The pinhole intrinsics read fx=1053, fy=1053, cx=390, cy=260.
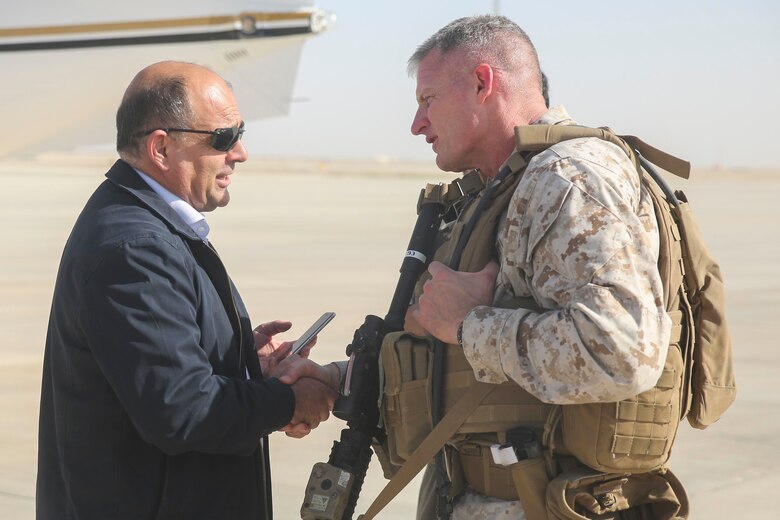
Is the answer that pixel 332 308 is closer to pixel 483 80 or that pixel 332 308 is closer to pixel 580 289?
pixel 483 80

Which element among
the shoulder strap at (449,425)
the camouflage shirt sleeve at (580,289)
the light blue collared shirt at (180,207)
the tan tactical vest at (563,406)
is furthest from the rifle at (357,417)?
the light blue collared shirt at (180,207)

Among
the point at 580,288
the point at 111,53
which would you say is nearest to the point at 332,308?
the point at 111,53

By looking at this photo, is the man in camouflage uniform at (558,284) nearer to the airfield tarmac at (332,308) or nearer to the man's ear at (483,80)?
the man's ear at (483,80)

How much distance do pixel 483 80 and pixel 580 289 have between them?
0.77m

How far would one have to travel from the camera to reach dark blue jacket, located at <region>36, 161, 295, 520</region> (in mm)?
2684

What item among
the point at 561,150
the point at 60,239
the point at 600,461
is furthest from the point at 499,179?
the point at 60,239

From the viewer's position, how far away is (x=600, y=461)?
2.57 meters

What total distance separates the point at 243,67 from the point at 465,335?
998cm

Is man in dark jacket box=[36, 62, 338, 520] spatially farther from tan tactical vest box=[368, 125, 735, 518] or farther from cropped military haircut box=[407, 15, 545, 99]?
cropped military haircut box=[407, 15, 545, 99]

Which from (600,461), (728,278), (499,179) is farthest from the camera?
(728,278)

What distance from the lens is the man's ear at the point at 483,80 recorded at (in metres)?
2.91

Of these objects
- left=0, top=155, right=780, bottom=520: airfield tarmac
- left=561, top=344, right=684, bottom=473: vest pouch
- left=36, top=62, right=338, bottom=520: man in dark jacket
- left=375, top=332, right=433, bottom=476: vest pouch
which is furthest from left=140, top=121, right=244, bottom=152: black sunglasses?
left=0, top=155, right=780, bottom=520: airfield tarmac

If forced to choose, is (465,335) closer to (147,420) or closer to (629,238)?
(629,238)

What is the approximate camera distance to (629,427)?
2.55 metres
